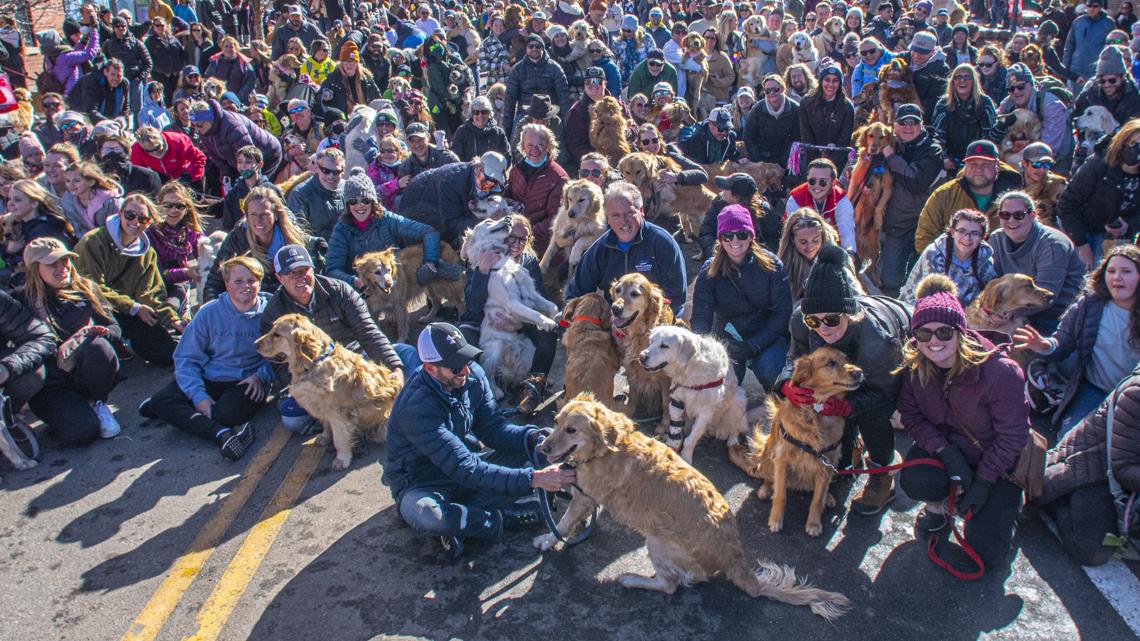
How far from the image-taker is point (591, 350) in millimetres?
6402

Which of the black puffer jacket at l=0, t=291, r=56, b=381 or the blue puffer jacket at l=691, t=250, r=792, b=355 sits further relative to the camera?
the blue puffer jacket at l=691, t=250, r=792, b=355

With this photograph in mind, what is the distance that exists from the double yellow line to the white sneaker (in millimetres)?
1288


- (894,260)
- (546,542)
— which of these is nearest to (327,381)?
(546,542)

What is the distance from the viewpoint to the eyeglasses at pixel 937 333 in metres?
4.59

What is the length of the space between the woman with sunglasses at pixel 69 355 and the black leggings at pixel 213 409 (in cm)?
45

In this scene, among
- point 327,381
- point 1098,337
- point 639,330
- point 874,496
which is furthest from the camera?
point 639,330

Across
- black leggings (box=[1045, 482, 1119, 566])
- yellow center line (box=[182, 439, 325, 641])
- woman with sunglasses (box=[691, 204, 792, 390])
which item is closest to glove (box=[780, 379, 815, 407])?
woman with sunglasses (box=[691, 204, 792, 390])

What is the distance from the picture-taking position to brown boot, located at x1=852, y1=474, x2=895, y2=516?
205 inches

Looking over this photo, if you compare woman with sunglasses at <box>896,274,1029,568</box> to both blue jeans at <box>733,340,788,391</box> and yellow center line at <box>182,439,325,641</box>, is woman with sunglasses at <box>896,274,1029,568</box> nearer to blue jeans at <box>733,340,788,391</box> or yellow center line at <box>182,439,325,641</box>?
blue jeans at <box>733,340,788,391</box>

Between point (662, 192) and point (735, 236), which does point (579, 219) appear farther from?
point (735, 236)

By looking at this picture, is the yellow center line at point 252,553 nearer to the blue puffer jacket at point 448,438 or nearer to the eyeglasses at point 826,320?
the blue puffer jacket at point 448,438

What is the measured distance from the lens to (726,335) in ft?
22.1

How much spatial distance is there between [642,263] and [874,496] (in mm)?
2704

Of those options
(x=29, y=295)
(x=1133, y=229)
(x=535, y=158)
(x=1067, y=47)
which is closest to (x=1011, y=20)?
(x=1067, y=47)
